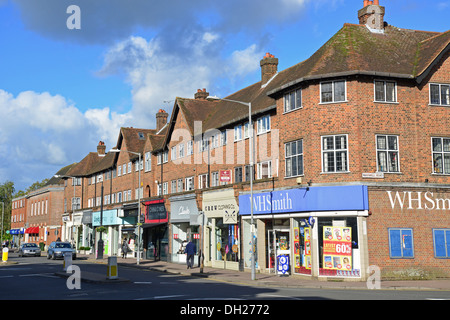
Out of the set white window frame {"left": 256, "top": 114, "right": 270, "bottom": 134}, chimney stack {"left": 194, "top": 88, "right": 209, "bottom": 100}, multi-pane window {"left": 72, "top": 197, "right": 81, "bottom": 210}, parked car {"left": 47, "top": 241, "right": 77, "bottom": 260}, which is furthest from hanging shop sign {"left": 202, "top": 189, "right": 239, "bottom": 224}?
multi-pane window {"left": 72, "top": 197, "right": 81, "bottom": 210}

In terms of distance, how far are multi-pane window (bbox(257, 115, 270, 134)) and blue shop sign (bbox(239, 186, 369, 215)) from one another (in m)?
4.30

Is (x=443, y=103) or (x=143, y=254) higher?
(x=443, y=103)

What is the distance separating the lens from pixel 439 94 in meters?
27.0

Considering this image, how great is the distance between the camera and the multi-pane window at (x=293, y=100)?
27.4m

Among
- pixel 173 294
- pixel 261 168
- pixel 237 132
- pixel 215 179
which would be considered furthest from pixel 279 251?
pixel 173 294

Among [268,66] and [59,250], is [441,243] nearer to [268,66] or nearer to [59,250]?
[268,66]

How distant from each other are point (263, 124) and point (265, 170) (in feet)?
9.35

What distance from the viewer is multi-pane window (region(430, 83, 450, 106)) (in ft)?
88.2

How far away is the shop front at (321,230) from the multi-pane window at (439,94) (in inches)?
264

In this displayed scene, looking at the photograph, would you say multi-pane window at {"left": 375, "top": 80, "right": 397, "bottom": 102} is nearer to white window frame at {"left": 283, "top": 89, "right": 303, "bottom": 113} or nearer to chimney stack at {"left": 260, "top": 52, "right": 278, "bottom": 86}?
white window frame at {"left": 283, "top": 89, "right": 303, "bottom": 113}
